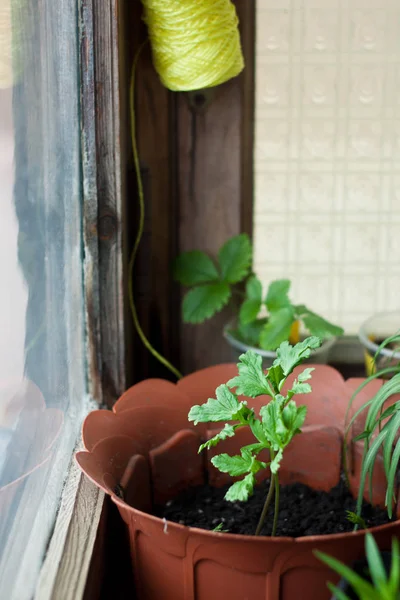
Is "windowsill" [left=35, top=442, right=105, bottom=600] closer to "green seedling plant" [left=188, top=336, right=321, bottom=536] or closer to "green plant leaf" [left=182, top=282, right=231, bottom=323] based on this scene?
"green seedling plant" [left=188, top=336, right=321, bottom=536]

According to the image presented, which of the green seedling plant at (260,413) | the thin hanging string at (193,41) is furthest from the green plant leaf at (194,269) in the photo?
the green seedling plant at (260,413)

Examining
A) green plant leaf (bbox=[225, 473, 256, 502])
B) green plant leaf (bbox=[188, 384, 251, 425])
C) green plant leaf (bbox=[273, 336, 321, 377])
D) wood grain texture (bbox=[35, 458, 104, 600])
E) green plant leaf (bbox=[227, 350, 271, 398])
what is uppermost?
green plant leaf (bbox=[273, 336, 321, 377])

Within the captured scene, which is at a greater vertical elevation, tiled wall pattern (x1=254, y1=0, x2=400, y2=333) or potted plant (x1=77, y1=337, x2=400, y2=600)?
tiled wall pattern (x1=254, y1=0, x2=400, y2=333)

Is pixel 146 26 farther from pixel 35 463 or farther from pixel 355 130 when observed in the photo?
pixel 35 463

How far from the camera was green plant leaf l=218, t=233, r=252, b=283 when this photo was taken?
4.94ft

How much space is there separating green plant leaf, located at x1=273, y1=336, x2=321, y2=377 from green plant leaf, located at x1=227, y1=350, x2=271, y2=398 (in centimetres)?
3

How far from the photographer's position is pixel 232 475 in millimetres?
839

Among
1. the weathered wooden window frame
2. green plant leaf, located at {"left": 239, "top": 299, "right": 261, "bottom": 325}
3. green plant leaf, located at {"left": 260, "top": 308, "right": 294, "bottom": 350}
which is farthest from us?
green plant leaf, located at {"left": 239, "top": 299, "right": 261, "bottom": 325}

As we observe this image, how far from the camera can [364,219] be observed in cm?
159

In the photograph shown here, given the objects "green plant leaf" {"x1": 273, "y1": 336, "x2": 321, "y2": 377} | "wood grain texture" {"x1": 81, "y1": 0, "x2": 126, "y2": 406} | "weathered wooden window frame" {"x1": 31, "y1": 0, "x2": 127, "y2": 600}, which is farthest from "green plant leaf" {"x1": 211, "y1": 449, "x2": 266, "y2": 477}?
"wood grain texture" {"x1": 81, "y1": 0, "x2": 126, "y2": 406}

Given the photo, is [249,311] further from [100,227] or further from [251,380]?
[251,380]

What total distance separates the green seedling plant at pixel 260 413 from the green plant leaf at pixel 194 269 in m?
0.64

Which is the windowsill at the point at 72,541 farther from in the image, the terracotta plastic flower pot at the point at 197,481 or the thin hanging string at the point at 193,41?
the thin hanging string at the point at 193,41

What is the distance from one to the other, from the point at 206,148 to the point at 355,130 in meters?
0.30
